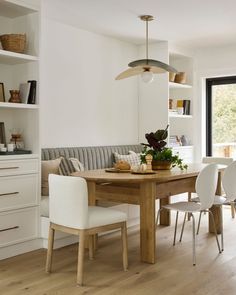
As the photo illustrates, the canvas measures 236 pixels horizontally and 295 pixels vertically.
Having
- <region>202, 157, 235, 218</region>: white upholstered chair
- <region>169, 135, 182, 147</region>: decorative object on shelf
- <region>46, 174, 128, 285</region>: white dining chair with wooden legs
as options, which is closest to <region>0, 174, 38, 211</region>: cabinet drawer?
<region>46, 174, 128, 285</region>: white dining chair with wooden legs

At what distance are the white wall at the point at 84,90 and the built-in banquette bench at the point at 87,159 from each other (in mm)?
196

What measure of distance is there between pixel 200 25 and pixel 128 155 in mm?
1812

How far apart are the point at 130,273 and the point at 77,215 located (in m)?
0.68

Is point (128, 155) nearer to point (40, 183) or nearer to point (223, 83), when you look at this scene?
point (40, 183)

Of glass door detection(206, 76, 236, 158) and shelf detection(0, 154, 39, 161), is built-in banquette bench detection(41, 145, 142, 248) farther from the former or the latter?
glass door detection(206, 76, 236, 158)

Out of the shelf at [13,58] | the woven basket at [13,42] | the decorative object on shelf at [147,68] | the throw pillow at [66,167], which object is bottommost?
the throw pillow at [66,167]

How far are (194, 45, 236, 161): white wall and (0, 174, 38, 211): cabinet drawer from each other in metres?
3.39

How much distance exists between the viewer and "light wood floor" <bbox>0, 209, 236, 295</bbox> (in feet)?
9.58

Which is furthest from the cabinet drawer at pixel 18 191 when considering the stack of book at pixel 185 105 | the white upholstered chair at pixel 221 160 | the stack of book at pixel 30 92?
the stack of book at pixel 185 105

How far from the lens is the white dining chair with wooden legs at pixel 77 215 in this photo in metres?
2.99

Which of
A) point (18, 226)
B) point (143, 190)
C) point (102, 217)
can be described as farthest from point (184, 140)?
point (102, 217)

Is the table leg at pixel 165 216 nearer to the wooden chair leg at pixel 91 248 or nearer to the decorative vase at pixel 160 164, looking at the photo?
the decorative vase at pixel 160 164

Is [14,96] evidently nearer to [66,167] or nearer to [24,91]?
[24,91]

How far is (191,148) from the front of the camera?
6.51m
